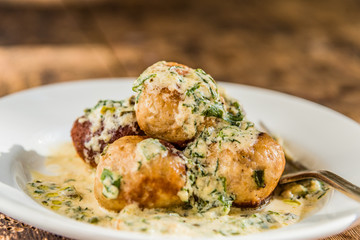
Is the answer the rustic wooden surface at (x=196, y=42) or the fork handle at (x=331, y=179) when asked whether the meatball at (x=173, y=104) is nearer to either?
the fork handle at (x=331, y=179)

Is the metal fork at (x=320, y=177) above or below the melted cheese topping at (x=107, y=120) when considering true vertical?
Answer: below

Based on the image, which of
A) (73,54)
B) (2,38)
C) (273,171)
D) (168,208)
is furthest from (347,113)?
(2,38)

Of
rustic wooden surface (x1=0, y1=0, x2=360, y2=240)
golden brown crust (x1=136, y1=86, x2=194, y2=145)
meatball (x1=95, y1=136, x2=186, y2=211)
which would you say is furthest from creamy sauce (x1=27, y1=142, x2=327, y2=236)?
rustic wooden surface (x1=0, y1=0, x2=360, y2=240)

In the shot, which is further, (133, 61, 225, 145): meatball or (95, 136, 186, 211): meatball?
(133, 61, 225, 145): meatball

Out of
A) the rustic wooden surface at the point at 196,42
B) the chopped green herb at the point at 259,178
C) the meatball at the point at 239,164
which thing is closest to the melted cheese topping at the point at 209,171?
the meatball at the point at 239,164

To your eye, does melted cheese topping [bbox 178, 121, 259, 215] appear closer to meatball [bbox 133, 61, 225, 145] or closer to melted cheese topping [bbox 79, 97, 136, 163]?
meatball [bbox 133, 61, 225, 145]

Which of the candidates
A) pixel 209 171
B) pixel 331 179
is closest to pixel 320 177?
pixel 331 179
